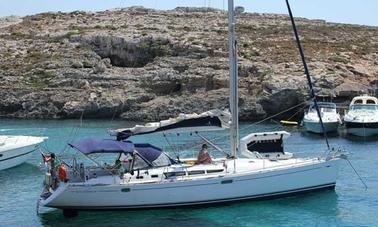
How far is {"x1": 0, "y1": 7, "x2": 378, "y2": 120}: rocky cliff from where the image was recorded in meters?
66.0

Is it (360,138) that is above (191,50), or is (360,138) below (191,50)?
below

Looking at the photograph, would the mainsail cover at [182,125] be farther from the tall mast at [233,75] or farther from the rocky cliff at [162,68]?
the rocky cliff at [162,68]

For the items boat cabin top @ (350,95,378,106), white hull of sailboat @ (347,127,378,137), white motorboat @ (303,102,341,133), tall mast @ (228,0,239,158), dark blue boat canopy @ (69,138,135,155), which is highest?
tall mast @ (228,0,239,158)

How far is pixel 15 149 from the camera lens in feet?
128

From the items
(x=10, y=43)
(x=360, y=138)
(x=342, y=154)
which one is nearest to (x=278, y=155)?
(x=342, y=154)

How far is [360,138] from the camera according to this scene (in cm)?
5184

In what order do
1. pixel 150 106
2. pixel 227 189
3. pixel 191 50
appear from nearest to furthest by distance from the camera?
pixel 227 189 → pixel 150 106 → pixel 191 50

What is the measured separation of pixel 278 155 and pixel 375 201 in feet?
16.8

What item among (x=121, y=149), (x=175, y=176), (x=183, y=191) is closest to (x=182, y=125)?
(x=175, y=176)

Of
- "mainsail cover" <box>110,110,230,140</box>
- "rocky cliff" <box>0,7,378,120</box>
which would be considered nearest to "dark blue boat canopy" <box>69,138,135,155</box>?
"mainsail cover" <box>110,110,230,140</box>

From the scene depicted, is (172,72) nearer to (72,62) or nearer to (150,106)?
(150,106)

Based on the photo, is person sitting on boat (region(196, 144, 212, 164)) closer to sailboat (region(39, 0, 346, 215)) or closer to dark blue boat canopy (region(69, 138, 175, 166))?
sailboat (region(39, 0, 346, 215))

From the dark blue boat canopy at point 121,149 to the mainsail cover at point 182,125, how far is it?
773 mm

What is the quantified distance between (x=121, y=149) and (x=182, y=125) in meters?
3.37
